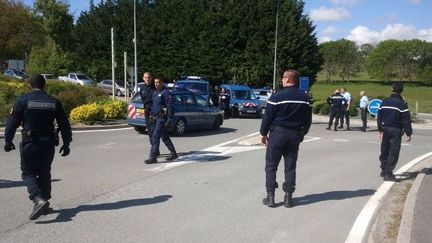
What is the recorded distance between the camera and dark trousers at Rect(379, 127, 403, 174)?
9016mm

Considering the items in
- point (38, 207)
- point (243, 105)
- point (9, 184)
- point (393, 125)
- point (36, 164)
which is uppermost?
point (393, 125)

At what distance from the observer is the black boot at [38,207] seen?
Result: 6035 mm

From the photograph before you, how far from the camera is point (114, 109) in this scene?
19.3m

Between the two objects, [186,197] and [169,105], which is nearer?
[186,197]

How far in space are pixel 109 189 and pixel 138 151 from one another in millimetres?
4256

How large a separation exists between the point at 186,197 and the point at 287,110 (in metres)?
1.98

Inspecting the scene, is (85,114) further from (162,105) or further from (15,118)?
(15,118)

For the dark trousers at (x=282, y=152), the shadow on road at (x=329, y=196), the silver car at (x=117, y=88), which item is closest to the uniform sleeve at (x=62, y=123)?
the dark trousers at (x=282, y=152)

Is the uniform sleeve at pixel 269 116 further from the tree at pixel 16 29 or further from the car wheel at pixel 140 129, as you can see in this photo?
the tree at pixel 16 29

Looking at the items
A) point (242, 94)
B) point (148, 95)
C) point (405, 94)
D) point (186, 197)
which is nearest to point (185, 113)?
point (148, 95)

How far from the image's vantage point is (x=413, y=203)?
683 centimetres

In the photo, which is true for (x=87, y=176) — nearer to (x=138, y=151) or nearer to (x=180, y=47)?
(x=138, y=151)

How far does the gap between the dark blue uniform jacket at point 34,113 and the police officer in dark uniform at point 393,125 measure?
18.6 ft

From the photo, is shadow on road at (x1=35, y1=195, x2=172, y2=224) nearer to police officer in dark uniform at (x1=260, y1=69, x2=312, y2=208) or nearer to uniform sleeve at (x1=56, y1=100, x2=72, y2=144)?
uniform sleeve at (x1=56, y1=100, x2=72, y2=144)
